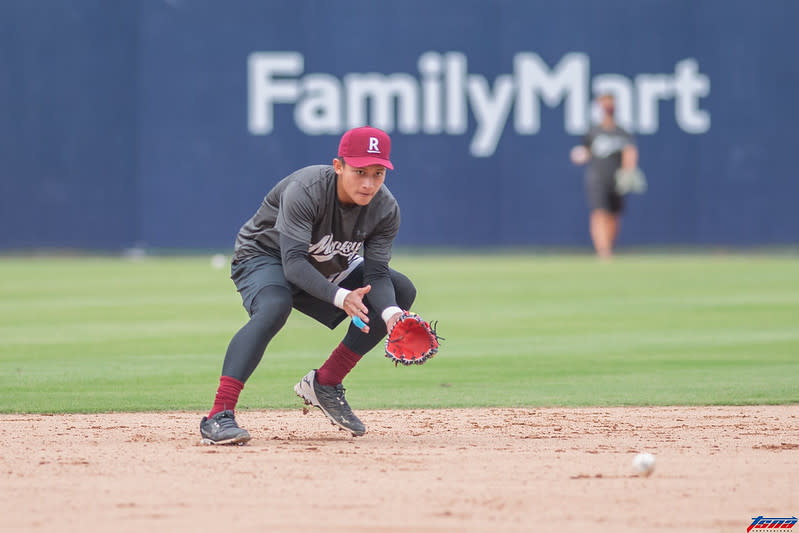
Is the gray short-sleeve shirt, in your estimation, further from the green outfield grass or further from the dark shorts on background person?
the dark shorts on background person

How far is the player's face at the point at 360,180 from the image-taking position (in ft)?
18.8

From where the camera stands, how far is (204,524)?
13.5ft

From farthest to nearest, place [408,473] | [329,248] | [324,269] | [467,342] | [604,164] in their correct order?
[604,164], [467,342], [324,269], [329,248], [408,473]

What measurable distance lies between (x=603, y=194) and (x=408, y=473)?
15.4 meters

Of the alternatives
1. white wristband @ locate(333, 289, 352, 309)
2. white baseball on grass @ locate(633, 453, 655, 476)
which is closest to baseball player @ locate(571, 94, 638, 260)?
white wristband @ locate(333, 289, 352, 309)

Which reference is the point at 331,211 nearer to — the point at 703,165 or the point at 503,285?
the point at 503,285

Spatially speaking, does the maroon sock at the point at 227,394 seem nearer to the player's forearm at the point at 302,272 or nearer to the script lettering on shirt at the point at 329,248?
the player's forearm at the point at 302,272

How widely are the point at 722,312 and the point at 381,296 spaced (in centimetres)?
679

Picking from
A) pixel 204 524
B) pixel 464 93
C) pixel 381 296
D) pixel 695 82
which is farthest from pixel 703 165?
pixel 204 524

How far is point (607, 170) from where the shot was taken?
20.0 meters

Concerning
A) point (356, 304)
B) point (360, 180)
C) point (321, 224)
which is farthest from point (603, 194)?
point (356, 304)

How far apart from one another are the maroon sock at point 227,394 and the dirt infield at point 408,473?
0.64 feet

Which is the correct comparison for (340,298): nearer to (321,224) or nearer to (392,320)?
(392,320)

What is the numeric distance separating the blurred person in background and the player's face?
14011mm
